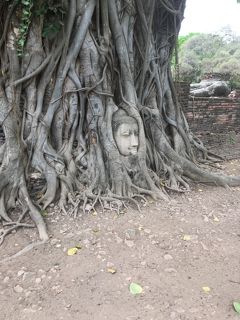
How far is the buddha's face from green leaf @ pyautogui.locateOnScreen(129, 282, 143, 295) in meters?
1.85

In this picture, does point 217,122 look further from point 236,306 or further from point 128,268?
point 236,306

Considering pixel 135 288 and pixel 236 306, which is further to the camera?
pixel 135 288

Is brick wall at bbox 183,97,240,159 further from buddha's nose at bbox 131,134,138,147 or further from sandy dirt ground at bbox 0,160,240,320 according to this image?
sandy dirt ground at bbox 0,160,240,320

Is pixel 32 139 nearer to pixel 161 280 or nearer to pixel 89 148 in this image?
pixel 89 148

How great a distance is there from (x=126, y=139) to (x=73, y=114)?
2.24 feet

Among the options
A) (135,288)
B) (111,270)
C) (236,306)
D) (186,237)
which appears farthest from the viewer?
(186,237)

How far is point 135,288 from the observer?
7.86 ft

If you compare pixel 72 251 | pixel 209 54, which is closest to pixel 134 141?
pixel 72 251

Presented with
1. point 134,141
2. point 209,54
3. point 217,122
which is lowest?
point 217,122

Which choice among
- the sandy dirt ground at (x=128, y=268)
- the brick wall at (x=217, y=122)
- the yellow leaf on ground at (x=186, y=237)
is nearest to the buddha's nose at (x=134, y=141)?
the sandy dirt ground at (x=128, y=268)

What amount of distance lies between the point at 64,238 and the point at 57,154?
1088 millimetres

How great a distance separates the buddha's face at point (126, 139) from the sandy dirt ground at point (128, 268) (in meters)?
0.73

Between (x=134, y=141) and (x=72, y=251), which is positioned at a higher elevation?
(x=134, y=141)

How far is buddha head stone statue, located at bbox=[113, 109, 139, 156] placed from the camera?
4020 millimetres
